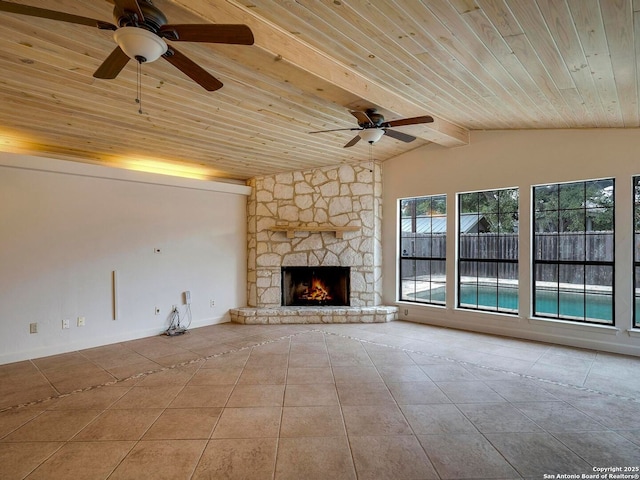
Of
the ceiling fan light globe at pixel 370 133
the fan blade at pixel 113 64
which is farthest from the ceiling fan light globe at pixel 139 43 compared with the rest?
the ceiling fan light globe at pixel 370 133

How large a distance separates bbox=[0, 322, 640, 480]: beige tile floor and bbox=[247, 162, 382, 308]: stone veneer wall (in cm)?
202

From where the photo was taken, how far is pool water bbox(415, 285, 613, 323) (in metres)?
4.56

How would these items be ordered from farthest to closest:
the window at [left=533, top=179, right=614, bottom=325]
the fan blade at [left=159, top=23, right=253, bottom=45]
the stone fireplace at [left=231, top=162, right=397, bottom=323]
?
the stone fireplace at [left=231, top=162, right=397, bottom=323] < the window at [left=533, top=179, right=614, bottom=325] < the fan blade at [left=159, top=23, right=253, bottom=45]

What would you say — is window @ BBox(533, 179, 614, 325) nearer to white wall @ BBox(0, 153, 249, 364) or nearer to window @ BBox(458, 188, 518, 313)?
window @ BBox(458, 188, 518, 313)

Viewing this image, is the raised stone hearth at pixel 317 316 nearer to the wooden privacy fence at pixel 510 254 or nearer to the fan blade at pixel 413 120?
the wooden privacy fence at pixel 510 254

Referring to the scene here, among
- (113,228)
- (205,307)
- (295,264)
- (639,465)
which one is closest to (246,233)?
(295,264)

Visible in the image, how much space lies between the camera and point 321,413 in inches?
115

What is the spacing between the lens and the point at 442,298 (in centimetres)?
611

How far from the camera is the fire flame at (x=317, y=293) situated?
6.85 m

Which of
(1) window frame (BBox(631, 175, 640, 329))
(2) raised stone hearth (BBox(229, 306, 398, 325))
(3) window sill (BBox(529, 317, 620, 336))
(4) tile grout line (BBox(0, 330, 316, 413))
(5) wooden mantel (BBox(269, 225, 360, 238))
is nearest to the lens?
(4) tile grout line (BBox(0, 330, 316, 413))

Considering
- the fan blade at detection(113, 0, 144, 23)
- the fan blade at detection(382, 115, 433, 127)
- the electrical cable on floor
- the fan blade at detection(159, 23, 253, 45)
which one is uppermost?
the fan blade at detection(382, 115, 433, 127)

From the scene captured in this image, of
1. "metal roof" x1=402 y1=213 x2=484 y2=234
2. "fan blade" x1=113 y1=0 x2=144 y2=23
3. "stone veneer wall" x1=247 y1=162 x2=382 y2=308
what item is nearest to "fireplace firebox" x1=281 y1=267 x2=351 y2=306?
"stone veneer wall" x1=247 y1=162 x2=382 y2=308

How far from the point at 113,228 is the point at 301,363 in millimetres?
3465

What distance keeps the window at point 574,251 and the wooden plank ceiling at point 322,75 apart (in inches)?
40.0
